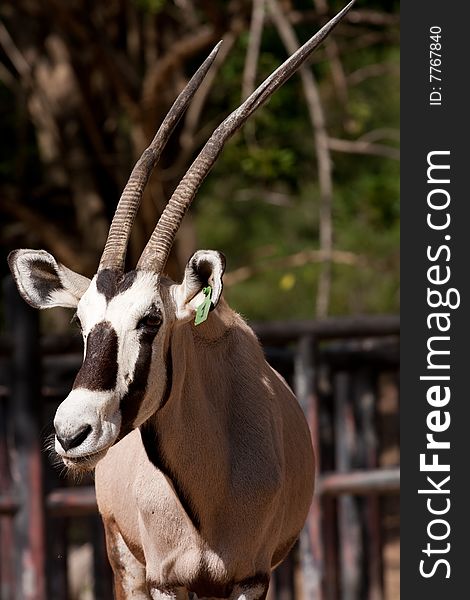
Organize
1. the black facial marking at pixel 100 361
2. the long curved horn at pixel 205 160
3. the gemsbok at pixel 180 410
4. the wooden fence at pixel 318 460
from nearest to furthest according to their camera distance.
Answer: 1. the black facial marking at pixel 100 361
2. the gemsbok at pixel 180 410
3. the long curved horn at pixel 205 160
4. the wooden fence at pixel 318 460

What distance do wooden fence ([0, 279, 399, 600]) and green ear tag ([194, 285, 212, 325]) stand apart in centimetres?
353

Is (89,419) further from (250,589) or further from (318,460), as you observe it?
(318,460)

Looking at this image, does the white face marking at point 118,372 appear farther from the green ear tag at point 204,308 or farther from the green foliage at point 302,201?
the green foliage at point 302,201

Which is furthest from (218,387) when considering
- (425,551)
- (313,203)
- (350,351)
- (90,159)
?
(313,203)

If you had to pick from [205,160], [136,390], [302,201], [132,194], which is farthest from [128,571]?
[302,201]

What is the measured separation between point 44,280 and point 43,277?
1 centimetres

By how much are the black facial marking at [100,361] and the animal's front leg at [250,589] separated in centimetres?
71

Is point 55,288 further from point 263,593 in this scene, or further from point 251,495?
point 263,593

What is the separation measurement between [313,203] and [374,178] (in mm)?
7382

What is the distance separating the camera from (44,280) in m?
3.77

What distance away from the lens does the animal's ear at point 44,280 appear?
374cm

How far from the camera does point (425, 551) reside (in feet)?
17.2

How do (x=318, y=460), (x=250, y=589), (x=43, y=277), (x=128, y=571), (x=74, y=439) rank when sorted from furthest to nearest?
(x=318, y=460)
(x=128, y=571)
(x=43, y=277)
(x=250, y=589)
(x=74, y=439)

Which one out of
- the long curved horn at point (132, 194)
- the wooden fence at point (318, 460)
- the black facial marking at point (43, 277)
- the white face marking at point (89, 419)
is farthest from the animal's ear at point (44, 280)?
the wooden fence at point (318, 460)
